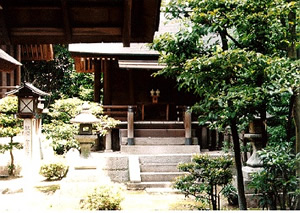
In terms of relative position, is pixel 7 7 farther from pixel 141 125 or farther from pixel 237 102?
pixel 141 125

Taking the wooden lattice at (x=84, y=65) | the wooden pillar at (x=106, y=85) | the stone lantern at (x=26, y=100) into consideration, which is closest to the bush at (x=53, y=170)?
the stone lantern at (x=26, y=100)

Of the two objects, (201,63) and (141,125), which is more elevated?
(201,63)

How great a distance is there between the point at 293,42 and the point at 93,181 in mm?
5656

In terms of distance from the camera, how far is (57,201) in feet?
25.3

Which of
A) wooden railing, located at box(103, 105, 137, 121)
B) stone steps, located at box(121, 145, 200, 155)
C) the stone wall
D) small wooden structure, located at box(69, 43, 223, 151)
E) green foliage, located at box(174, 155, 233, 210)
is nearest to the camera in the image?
green foliage, located at box(174, 155, 233, 210)

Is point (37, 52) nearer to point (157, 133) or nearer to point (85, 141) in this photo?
point (157, 133)

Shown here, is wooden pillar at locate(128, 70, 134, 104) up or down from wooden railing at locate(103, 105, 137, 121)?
up

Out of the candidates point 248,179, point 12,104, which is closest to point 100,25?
point 248,179

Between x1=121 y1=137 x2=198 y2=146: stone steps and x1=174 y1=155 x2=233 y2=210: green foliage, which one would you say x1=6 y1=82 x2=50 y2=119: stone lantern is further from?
x1=174 y1=155 x2=233 y2=210: green foliage

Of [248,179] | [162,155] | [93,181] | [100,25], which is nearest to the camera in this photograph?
[100,25]

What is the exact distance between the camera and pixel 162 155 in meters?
10.5

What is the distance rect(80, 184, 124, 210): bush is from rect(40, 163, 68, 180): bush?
3.71 m

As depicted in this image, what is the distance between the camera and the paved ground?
7.33m

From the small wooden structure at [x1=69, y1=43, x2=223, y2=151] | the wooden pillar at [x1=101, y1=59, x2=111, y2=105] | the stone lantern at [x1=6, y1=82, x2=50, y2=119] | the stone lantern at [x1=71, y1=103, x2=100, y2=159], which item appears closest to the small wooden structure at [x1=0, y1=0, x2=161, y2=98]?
the stone lantern at [x1=71, y1=103, x2=100, y2=159]
